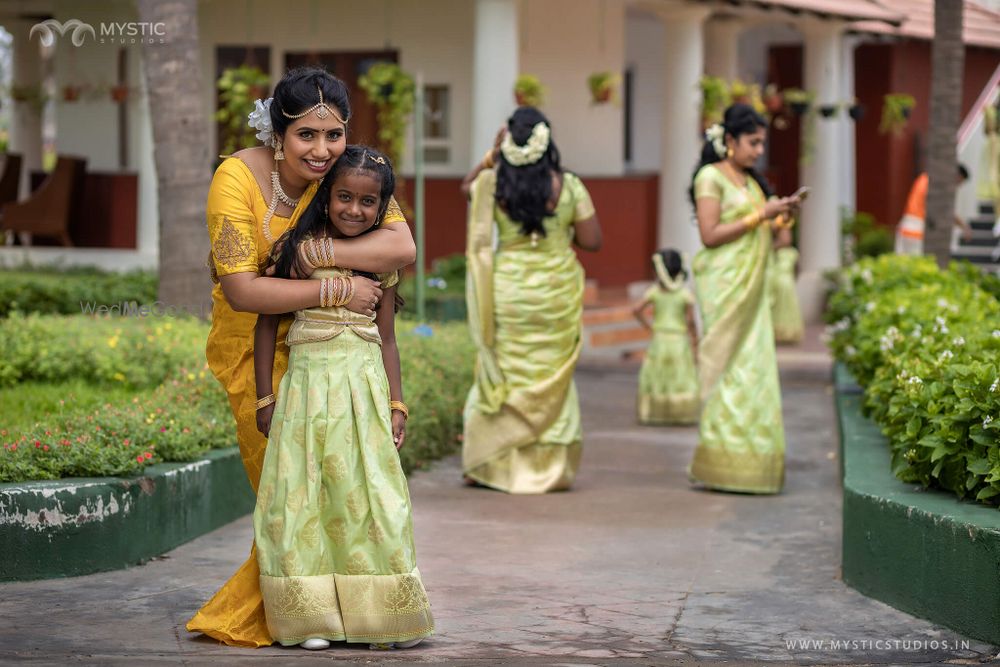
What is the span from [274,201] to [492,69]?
10355 millimetres

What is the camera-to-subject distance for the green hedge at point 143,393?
657 cm

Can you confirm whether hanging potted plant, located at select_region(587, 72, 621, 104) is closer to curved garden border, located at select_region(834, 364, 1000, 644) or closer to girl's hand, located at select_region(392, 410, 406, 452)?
curved garden border, located at select_region(834, 364, 1000, 644)

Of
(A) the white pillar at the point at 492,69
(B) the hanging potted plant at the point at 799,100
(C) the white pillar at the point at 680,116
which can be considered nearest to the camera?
(A) the white pillar at the point at 492,69

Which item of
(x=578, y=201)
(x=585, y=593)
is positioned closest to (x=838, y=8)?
(x=578, y=201)

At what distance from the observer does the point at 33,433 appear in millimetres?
6734

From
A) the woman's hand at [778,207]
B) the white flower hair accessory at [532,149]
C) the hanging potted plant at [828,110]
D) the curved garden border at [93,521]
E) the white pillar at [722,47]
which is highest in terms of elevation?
the white pillar at [722,47]

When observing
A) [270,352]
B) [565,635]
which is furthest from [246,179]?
[565,635]

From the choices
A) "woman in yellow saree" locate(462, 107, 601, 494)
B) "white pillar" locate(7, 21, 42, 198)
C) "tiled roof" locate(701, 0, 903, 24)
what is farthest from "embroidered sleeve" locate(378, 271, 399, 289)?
"white pillar" locate(7, 21, 42, 198)

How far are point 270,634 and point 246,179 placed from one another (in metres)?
1.43

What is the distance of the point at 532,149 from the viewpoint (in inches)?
338

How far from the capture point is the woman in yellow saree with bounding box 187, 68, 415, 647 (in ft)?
17.1

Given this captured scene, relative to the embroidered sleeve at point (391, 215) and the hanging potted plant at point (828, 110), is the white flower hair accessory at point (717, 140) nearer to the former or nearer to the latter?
the embroidered sleeve at point (391, 215)

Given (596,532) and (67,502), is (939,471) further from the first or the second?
(67,502)

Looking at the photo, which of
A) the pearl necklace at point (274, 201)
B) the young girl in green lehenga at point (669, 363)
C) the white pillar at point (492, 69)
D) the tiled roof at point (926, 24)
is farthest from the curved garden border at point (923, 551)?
the tiled roof at point (926, 24)
